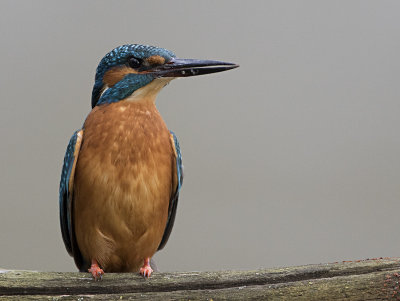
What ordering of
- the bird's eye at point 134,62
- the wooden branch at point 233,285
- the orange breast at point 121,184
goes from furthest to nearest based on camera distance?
the bird's eye at point 134,62
the orange breast at point 121,184
the wooden branch at point 233,285

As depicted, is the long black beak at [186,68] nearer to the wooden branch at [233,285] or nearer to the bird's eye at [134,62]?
the bird's eye at [134,62]

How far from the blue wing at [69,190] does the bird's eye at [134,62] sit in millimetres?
317

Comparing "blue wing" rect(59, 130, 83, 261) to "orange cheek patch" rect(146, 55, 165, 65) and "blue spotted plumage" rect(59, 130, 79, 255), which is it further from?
"orange cheek patch" rect(146, 55, 165, 65)

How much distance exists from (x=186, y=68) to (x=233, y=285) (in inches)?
32.2

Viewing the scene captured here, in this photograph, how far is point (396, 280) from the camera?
4.44ft

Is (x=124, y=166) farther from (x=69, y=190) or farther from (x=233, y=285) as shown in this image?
(x=233, y=285)

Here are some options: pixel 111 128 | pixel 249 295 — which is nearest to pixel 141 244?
pixel 111 128

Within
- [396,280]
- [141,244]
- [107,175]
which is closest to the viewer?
[396,280]

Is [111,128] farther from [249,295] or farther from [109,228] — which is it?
[249,295]

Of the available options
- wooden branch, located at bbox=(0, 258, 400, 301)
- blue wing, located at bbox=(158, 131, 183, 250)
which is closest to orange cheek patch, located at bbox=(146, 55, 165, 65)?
blue wing, located at bbox=(158, 131, 183, 250)

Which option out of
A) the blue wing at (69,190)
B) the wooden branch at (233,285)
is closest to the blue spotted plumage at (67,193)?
the blue wing at (69,190)

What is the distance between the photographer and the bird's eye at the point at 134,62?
188cm

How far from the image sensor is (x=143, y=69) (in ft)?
6.16

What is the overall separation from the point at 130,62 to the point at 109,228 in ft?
2.06
